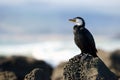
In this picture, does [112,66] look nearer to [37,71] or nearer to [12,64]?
[12,64]

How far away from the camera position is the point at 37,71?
1005 inches

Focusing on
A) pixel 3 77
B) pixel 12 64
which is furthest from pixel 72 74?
pixel 12 64

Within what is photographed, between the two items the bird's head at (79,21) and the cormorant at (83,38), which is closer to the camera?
the cormorant at (83,38)

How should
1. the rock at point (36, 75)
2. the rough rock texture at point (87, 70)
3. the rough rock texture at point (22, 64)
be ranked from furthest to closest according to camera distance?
the rough rock texture at point (22, 64), the rock at point (36, 75), the rough rock texture at point (87, 70)

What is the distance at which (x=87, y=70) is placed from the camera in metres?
24.8

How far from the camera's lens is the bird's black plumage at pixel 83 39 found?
29.1 m

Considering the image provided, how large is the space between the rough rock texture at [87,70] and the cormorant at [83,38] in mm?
3958

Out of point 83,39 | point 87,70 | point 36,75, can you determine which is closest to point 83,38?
point 83,39

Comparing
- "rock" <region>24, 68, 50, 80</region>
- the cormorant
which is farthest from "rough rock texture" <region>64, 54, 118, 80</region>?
the cormorant

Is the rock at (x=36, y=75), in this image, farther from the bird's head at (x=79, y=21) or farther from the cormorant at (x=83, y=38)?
the bird's head at (x=79, y=21)

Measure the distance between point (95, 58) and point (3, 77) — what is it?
167 inches

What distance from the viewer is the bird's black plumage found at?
29.1 m

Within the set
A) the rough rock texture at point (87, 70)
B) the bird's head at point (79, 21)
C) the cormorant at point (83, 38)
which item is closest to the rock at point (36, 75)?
the rough rock texture at point (87, 70)

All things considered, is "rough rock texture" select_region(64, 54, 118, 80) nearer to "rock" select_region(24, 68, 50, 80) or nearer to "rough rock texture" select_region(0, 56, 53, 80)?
"rock" select_region(24, 68, 50, 80)
